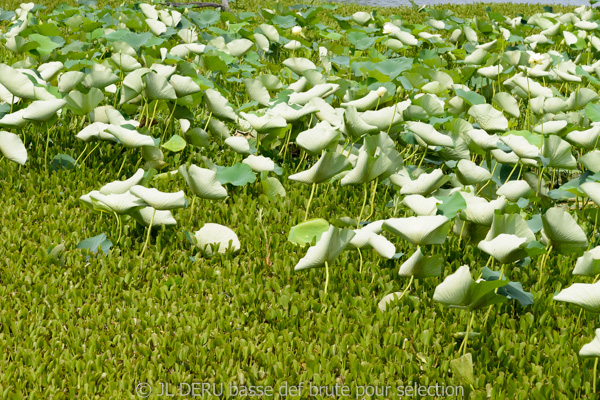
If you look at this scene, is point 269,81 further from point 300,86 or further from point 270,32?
point 270,32

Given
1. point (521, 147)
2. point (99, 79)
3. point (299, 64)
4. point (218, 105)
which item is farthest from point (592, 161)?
point (99, 79)

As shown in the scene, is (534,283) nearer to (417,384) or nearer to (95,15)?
(417,384)

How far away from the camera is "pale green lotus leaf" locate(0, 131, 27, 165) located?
339cm

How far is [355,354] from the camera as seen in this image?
2.42m

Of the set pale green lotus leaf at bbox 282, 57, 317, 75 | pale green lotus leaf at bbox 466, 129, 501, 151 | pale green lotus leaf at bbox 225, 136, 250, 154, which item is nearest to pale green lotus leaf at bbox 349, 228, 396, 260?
pale green lotus leaf at bbox 466, 129, 501, 151

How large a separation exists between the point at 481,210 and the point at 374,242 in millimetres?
482

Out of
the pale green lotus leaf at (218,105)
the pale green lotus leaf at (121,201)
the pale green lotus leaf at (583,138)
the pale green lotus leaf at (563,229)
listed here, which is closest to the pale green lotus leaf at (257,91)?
the pale green lotus leaf at (218,105)

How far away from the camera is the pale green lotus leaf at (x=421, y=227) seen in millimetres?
2477

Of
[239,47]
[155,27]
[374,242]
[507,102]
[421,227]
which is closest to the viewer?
[421,227]

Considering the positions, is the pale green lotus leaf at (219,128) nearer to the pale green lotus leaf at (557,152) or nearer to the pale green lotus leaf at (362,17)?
the pale green lotus leaf at (557,152)

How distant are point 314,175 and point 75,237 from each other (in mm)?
1185

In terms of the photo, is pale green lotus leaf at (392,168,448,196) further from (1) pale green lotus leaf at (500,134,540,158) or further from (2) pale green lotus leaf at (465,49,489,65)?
(2) pale green lotus leaf at (465,49,489,65)

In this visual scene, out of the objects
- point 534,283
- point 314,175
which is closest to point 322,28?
point 314,175

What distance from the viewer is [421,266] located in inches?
102
